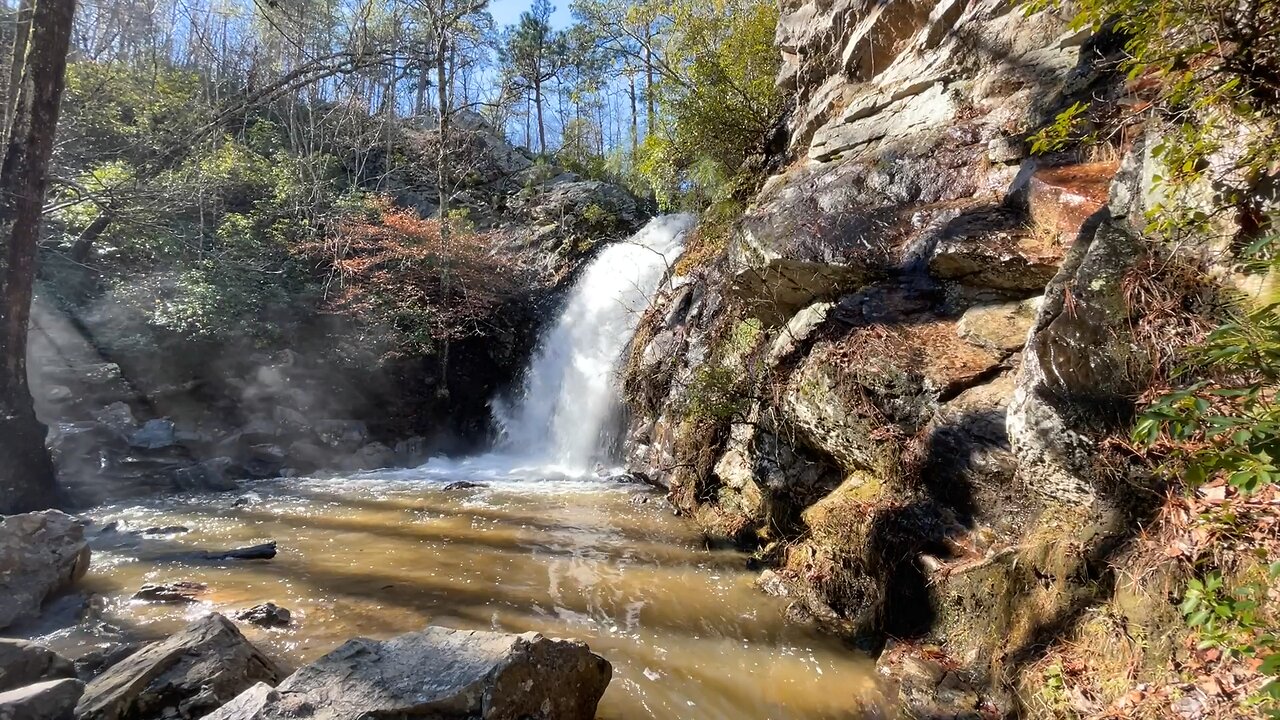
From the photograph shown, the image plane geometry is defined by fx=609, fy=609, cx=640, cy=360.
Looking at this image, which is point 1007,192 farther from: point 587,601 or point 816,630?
point 587,601

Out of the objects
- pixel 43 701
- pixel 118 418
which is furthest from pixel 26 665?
pixel 118 418

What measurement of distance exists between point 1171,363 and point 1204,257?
1.94 ft

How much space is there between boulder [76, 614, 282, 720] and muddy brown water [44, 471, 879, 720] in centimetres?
70

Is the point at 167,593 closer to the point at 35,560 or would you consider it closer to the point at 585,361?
the point at 35,560

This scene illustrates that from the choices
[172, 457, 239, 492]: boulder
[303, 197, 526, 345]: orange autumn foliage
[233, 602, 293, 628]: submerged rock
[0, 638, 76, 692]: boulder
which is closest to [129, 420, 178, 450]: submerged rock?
[172, 457, 239, 492]: boulder

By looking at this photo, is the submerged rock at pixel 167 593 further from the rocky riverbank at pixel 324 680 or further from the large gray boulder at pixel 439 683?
the large gray boulder at pixel 439 683

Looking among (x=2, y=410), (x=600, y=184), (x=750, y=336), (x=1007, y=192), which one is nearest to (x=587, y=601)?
(x=750, y=336)

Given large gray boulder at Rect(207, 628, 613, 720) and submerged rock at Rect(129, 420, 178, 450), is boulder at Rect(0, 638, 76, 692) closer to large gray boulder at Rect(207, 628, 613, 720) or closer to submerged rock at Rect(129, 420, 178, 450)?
large gray boulder at Rect(207, 628, 613, 720)

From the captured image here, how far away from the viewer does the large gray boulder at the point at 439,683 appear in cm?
255

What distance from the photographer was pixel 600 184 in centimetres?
1723

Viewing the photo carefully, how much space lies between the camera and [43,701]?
8.96ft

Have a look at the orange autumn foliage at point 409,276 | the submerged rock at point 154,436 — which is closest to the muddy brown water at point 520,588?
the submerged rock at point 154,436

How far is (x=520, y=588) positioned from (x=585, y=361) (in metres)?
7.21

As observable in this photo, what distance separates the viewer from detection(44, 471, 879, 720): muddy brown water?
3775 mm
